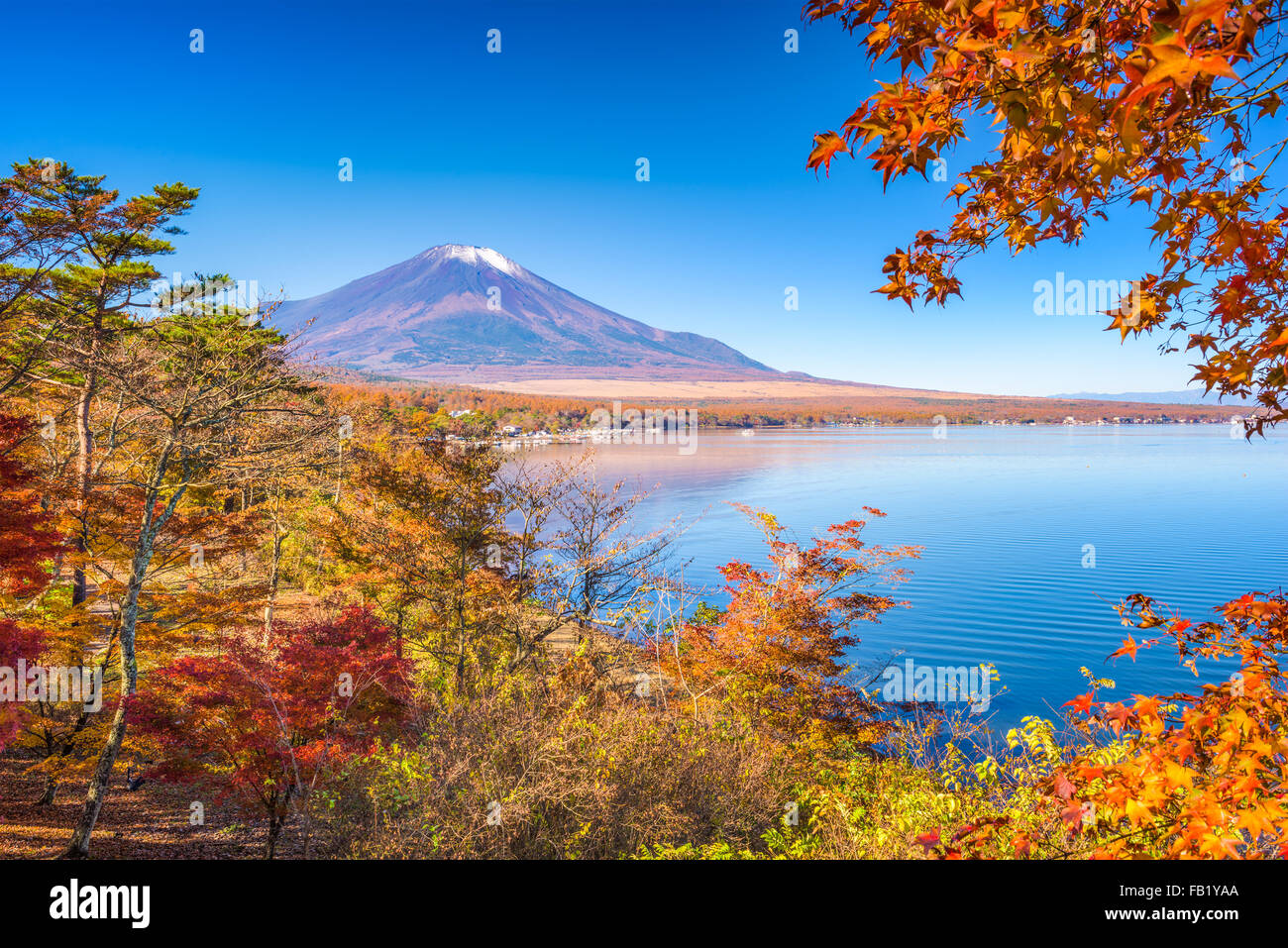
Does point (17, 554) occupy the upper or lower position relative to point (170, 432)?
lower

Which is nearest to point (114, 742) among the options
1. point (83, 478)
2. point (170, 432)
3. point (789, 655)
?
point (170, 432)

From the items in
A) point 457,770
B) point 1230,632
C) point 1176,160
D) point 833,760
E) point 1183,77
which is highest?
point 1176,160

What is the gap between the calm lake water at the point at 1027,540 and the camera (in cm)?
1920

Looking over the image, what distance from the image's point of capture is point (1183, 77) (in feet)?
3.50

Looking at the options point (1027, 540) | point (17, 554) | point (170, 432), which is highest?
point (170, 432)

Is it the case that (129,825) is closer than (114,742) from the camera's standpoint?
No

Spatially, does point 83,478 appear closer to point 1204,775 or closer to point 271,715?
point 271,715

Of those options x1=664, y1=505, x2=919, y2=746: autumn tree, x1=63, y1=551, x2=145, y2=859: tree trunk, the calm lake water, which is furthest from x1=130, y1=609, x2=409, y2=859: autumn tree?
the calm lake water

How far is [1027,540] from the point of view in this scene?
32.2 m
